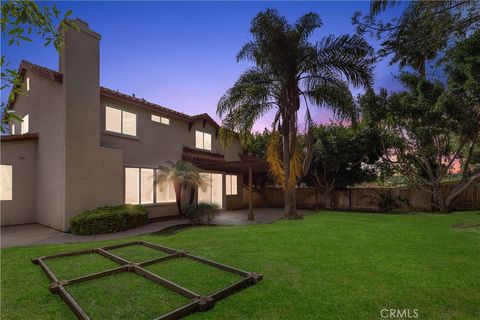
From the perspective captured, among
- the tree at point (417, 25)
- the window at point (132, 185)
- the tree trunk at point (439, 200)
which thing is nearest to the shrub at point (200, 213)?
the window at point (132, 185)

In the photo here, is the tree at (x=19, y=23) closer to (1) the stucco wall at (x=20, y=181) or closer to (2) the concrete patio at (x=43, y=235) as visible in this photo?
(2) the concrete patio at (x=43, y=235)

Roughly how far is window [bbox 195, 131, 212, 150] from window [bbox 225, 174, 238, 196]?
8.68 feet

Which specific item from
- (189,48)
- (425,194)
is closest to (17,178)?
(189,48)

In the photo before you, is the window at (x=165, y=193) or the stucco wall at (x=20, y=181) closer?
the stucco wall at (x=20, y=181)

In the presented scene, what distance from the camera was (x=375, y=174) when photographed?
19.0 metres

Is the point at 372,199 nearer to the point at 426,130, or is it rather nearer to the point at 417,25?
the point at 426,130

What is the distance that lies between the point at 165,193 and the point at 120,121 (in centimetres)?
445

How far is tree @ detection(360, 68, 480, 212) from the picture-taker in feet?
45.2

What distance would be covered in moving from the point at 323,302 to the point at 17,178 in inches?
552

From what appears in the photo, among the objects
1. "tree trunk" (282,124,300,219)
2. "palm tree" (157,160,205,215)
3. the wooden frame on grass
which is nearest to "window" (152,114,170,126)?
"palm tree" (157,160,205,215)

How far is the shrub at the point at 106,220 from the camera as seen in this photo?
10141 mm

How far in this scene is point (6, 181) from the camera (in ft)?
39.3

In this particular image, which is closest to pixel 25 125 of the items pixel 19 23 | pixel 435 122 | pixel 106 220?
pixel 106 220

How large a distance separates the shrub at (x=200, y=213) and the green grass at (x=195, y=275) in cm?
659
